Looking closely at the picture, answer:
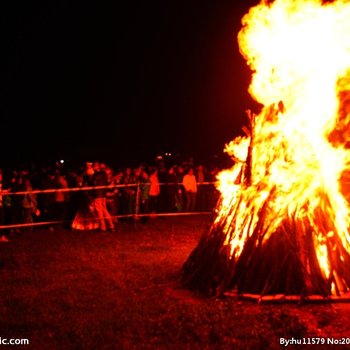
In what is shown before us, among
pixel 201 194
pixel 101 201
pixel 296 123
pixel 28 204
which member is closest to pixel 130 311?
pixel 296 123

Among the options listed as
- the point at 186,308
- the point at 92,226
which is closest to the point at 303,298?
the point at 186,308

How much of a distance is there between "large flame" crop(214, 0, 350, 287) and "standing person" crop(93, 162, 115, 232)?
19.0 feet

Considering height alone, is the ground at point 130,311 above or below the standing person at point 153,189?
below

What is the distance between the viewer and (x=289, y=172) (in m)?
9.04

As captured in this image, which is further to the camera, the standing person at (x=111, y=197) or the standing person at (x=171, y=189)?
the standing person at (x=171, y=189)

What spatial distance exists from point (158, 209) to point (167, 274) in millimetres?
8440

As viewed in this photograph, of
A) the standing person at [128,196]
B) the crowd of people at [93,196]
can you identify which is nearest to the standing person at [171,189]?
the crowd of people at [93,196]

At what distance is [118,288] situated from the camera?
9.31 m

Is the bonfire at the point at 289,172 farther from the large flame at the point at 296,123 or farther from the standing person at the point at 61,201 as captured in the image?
the standing person at the point at 61,201

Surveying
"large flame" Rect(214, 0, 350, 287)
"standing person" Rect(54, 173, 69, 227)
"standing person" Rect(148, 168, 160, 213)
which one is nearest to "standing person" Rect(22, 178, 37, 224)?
"standing person" Rect(54, 173, 69, 227)

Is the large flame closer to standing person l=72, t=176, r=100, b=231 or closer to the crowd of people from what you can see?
the crowd of people

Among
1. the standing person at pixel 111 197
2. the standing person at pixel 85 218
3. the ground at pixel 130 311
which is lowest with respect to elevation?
the ground at pixel 130 311

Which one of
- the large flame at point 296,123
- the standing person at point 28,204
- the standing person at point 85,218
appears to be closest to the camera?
the large flame at point 296,123

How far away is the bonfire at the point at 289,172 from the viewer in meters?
8.55
